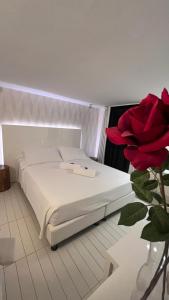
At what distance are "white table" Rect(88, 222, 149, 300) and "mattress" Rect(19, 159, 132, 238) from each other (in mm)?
688

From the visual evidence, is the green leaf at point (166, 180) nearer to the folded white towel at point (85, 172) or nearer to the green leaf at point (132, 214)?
the green leaf at point (132, 214)

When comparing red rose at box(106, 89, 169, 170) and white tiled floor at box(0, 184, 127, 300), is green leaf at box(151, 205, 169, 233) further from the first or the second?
white tiled floor at box(0, 184, 127, 300)

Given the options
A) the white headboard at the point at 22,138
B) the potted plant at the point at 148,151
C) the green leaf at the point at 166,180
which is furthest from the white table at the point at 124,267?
the white headboard at the point at 22,138

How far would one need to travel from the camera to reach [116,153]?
406 cm

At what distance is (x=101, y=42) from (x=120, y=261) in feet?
5.34

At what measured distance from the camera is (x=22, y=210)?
2.21 m

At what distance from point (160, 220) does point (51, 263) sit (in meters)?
1.56

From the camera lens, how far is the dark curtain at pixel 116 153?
3829 millimetres

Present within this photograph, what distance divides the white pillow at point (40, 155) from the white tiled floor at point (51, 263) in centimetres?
102

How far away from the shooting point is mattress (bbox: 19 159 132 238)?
1529 mm

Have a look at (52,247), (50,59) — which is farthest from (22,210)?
(50,59)

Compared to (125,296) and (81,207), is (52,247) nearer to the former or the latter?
(81,207)

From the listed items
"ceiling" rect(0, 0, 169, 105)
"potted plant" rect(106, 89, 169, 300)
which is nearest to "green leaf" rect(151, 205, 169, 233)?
"potted plant" rect(106, 89, 169, 300)

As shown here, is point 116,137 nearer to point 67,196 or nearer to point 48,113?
point 67,196
